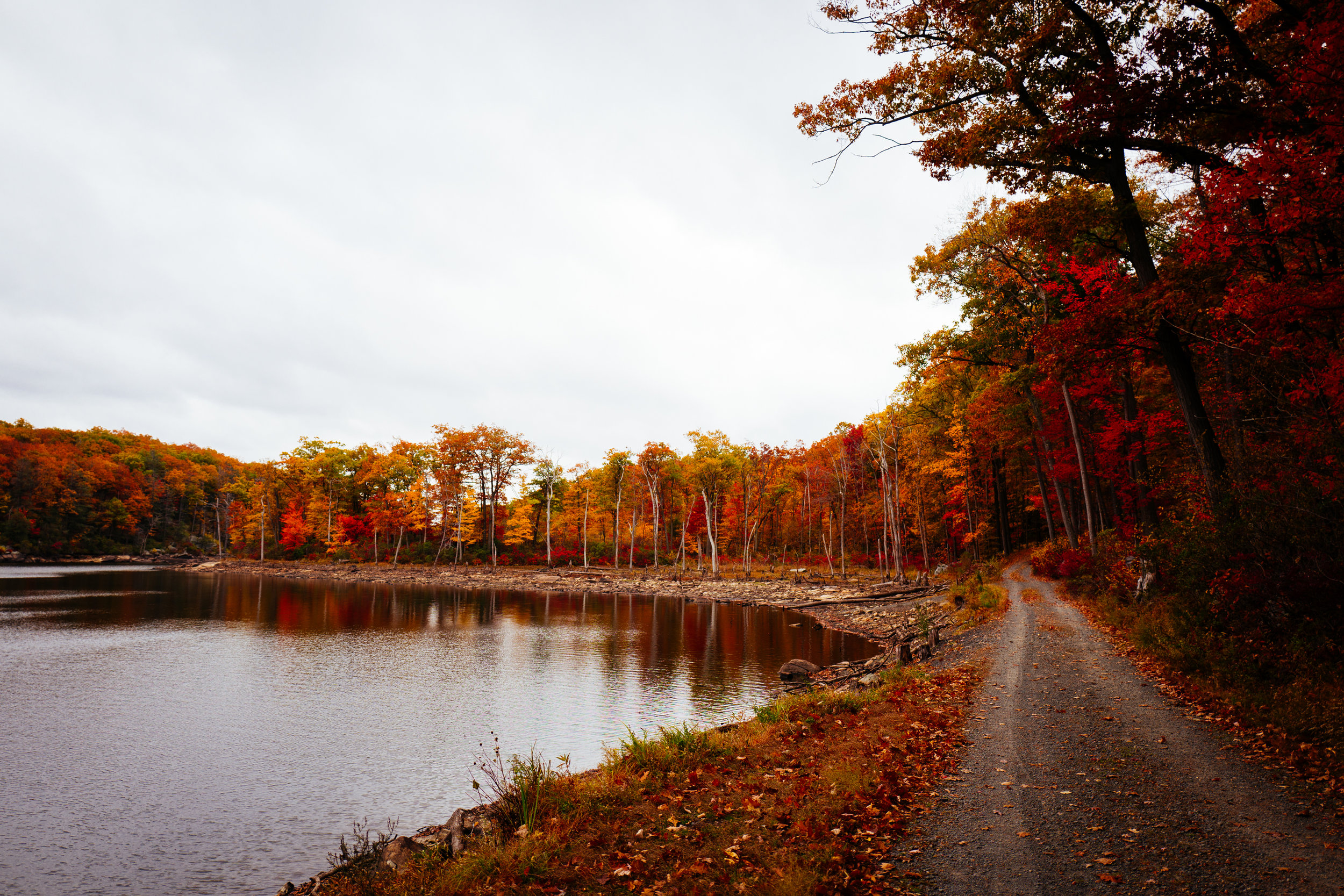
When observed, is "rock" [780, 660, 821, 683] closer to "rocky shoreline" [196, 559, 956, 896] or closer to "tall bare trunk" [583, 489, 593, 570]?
"rocky shoreline" [196, 559, 956, 896]

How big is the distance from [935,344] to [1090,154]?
13.7m

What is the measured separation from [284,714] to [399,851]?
9.44 meters

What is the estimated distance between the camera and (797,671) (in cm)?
1669

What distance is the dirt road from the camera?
449 centimetres

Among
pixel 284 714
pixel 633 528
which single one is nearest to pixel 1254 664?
pixel 284 714

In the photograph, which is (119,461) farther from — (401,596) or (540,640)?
(540,640)

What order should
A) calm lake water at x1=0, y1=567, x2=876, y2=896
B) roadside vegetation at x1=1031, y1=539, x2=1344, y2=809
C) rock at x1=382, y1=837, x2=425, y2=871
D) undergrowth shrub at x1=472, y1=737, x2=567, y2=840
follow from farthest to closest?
1. calm lake water at x1=0, y1=567, x2=876, y2=896
2. rock at x1=382, y1=837, x2=425, y2=871
3. undergrowth shrub at x1=472, y1=737, x2=567, y2=840
4. roadside vegetation at x1=1031, y1=539, x2=1344, y2=809

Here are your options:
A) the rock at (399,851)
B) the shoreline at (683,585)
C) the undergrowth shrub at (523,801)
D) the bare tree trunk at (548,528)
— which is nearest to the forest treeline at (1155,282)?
the shoreline at (683,585)

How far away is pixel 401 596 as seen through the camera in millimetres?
41062

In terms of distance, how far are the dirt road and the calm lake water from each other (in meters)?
7.01

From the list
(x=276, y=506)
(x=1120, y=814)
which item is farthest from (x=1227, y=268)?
(x=276, y=506)

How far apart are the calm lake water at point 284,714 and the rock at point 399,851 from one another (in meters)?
1.71

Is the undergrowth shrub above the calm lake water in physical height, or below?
above

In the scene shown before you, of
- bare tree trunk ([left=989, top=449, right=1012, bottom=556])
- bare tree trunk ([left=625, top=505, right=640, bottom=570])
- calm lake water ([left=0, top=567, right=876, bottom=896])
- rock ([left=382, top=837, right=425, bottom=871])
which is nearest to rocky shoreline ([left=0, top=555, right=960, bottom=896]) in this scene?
rock ([left=382, top=837, right=425, bottom=871])
